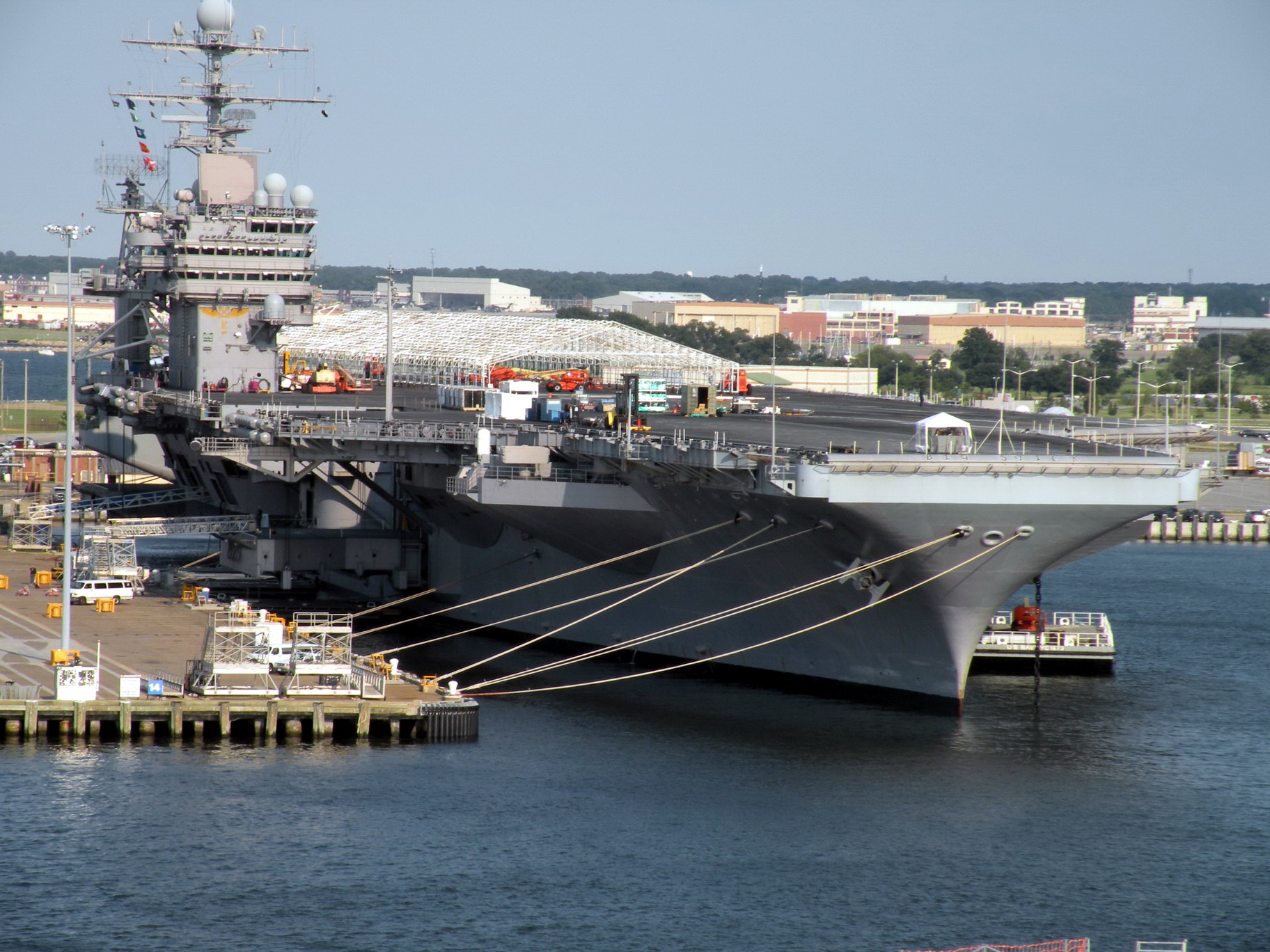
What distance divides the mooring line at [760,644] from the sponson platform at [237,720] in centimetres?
406

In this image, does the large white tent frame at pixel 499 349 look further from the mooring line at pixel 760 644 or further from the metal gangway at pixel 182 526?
the mooring line at pixel 760 644

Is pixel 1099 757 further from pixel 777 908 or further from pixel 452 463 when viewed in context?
pixel 452 463

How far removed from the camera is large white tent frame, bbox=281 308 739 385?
7775 centimetres

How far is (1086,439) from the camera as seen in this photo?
39.7 meters

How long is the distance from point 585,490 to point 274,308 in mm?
17477

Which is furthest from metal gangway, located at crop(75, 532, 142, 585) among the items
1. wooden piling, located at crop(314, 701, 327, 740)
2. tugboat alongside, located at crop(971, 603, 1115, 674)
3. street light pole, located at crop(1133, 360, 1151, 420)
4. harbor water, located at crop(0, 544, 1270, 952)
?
street light pole, located at crop(1133, 360, 1151, 420)

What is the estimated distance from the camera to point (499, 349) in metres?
82.4

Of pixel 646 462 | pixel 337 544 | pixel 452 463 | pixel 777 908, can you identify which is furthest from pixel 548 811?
pixel 337 544

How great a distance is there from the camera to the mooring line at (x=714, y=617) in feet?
102

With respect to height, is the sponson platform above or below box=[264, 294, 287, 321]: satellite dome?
below

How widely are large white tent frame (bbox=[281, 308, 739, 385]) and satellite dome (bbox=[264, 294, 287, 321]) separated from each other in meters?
21.0

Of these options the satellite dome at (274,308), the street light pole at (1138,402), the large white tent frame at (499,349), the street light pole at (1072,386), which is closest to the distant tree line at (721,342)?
the street light pole at (1072,386)

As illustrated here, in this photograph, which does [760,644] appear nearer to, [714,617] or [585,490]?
[714,617]

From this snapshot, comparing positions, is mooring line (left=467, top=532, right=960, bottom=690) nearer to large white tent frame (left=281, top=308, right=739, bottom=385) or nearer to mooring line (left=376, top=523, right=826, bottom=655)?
mooring line (left=376, top=523, right=826, bottom=655)
